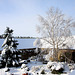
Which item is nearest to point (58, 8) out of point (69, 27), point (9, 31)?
point (69, 27)

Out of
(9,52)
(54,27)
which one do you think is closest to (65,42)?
(54,27)

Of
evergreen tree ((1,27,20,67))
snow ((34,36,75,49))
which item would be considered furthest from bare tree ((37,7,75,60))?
evergreen tree ((1,27,20,67))

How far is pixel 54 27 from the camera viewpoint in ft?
35.1

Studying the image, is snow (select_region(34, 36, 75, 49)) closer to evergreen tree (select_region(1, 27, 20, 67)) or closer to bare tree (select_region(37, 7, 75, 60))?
bare tree (select_region(37, 7, 75, 60))

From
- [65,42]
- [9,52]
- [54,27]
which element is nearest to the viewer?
[9,52]

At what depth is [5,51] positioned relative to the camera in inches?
345

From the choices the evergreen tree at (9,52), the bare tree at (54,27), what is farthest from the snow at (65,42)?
the evergreen tree at (9,52)

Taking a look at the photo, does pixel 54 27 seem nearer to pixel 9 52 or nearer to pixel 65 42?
pixel 65 42

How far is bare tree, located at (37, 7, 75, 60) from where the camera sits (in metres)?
10.4

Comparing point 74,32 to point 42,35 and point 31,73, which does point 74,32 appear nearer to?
point 42,35

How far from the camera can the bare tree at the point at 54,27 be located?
409 inches

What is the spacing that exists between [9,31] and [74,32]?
6540 mm

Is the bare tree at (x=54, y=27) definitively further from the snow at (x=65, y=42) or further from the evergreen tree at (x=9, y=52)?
the evergreen tree at (x=9, y=52)

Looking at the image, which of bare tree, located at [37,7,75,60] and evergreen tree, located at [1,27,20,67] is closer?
evergreen tree, located at [1,27,20,67]
